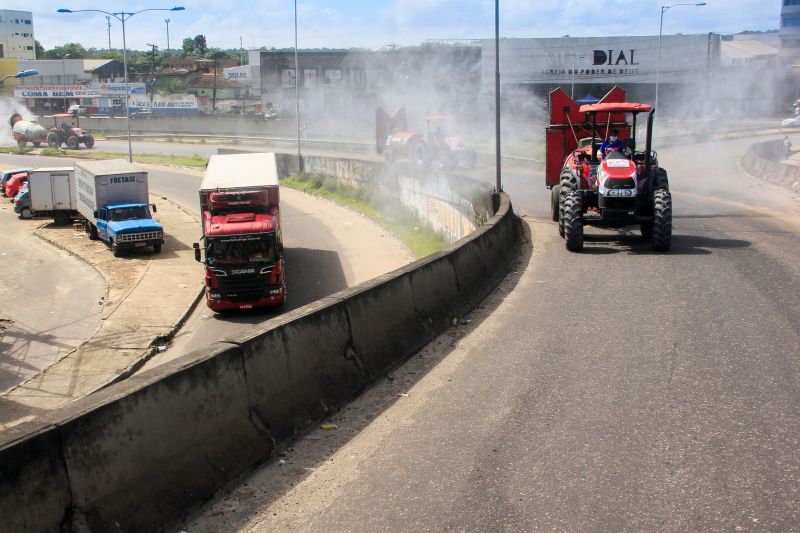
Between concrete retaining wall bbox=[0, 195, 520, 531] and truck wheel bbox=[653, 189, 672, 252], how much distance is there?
26.2ft

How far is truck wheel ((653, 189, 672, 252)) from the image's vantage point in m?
15.9

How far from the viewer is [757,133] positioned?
6619 cm

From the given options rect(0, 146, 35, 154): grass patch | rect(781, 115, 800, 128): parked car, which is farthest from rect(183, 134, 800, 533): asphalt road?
rect(781, 115, 800, 128): parked car

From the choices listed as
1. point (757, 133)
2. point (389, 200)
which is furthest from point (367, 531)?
point (757, 133)

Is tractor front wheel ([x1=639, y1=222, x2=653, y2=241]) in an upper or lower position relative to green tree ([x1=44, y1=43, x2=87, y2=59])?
lower

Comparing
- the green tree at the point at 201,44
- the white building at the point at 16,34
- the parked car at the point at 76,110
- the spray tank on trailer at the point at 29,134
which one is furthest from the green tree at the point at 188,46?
the spray tank on trailer at the point at 29,134

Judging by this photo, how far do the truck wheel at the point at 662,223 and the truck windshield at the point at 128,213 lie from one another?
67.5 ft

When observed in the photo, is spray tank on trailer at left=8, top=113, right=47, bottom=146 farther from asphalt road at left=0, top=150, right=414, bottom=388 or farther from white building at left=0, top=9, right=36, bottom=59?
white building at left=0, top=9, right=36, bottom=59

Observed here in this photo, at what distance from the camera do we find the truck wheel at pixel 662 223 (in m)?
15.9

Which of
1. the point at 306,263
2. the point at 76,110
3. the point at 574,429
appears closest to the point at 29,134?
the point at 76,110

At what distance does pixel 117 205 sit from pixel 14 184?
56.4ft

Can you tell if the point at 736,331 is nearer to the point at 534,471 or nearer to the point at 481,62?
the point at 534,471

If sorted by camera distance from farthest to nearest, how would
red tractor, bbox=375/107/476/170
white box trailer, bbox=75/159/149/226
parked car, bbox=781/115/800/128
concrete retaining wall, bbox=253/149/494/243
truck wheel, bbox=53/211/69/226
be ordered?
parked car, bbox=781/115/800/128 < red tractor, bbox=375/107/476/170 < truck wheel, bbox=53/211/69/226 < white box trailer, bbox=75/159/149/226 < concrete retaining wall, bbox=253/149/494/243

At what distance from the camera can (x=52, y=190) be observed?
37.7 metres
